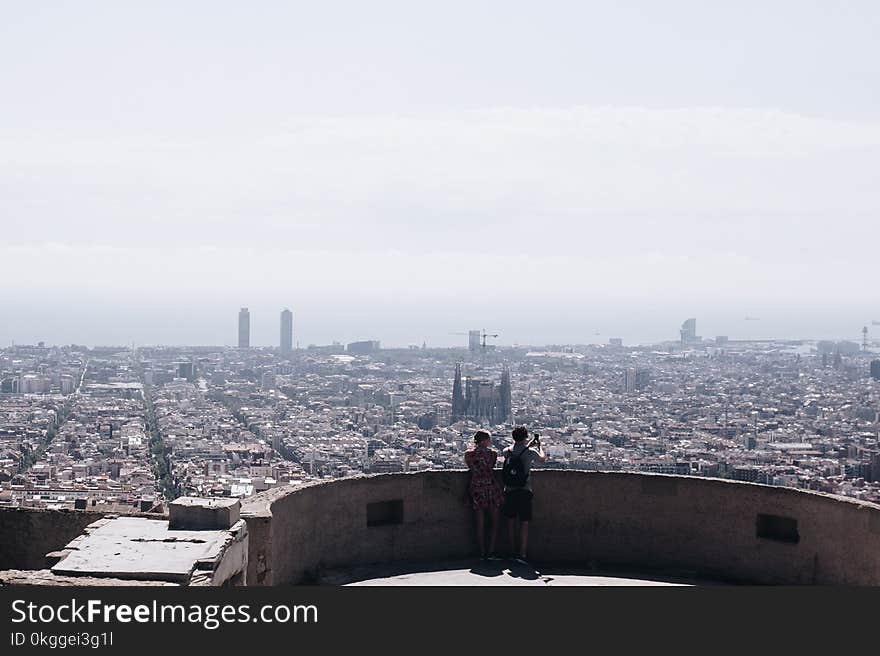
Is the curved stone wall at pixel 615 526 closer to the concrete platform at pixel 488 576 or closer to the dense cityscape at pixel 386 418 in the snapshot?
the concrete platform at pixel 488 576

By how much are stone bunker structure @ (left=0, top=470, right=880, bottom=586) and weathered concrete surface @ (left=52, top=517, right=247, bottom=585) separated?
84cm

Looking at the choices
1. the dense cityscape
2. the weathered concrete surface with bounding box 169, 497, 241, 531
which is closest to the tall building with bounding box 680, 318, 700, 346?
the dense cityscape

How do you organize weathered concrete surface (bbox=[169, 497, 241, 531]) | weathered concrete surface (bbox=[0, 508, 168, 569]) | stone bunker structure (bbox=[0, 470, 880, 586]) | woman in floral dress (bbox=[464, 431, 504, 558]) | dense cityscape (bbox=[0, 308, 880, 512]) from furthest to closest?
dense cityscape (bbox=[0, 308, 880, 512]) < woman in floral dress (bbox=[464, 431, 504, 558]) < weathered concrete surface (bbox=[0, 508, 168, 569]) < stone bunker structure (bbox=[0, 470, 880, 586]) < weathered concrete surface (bbox=[169, 497, 241, 531])

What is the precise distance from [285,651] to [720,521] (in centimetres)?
379

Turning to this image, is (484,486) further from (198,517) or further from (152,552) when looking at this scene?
(152,552)

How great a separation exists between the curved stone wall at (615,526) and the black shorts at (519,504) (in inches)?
12.5

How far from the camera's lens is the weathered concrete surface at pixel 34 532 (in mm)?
6266

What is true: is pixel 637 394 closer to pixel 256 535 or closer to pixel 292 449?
pixel 292 449

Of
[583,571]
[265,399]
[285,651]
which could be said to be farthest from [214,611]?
[265,399]

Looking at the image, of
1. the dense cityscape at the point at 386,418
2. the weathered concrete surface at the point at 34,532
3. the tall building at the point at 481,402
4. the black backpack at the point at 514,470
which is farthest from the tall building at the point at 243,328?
the black backpack at the point at 514,470

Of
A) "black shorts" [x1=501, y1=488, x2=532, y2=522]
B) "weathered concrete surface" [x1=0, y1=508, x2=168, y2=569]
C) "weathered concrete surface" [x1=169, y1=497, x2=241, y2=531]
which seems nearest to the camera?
"weathered concrete surface" [x1=169, y1=497, x2=241, y2=531]

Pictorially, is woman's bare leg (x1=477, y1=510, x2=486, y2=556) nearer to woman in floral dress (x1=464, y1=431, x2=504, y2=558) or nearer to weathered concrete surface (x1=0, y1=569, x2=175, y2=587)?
woman in floral dress (x1=464, y1=431, x2=504, y2=558)

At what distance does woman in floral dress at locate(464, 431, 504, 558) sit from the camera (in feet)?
21.3

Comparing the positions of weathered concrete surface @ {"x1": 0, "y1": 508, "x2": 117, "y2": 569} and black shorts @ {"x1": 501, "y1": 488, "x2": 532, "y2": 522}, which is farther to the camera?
black shorts @ {"x1": 501, "y1": 488, "x2": 532, "y2": 522}
